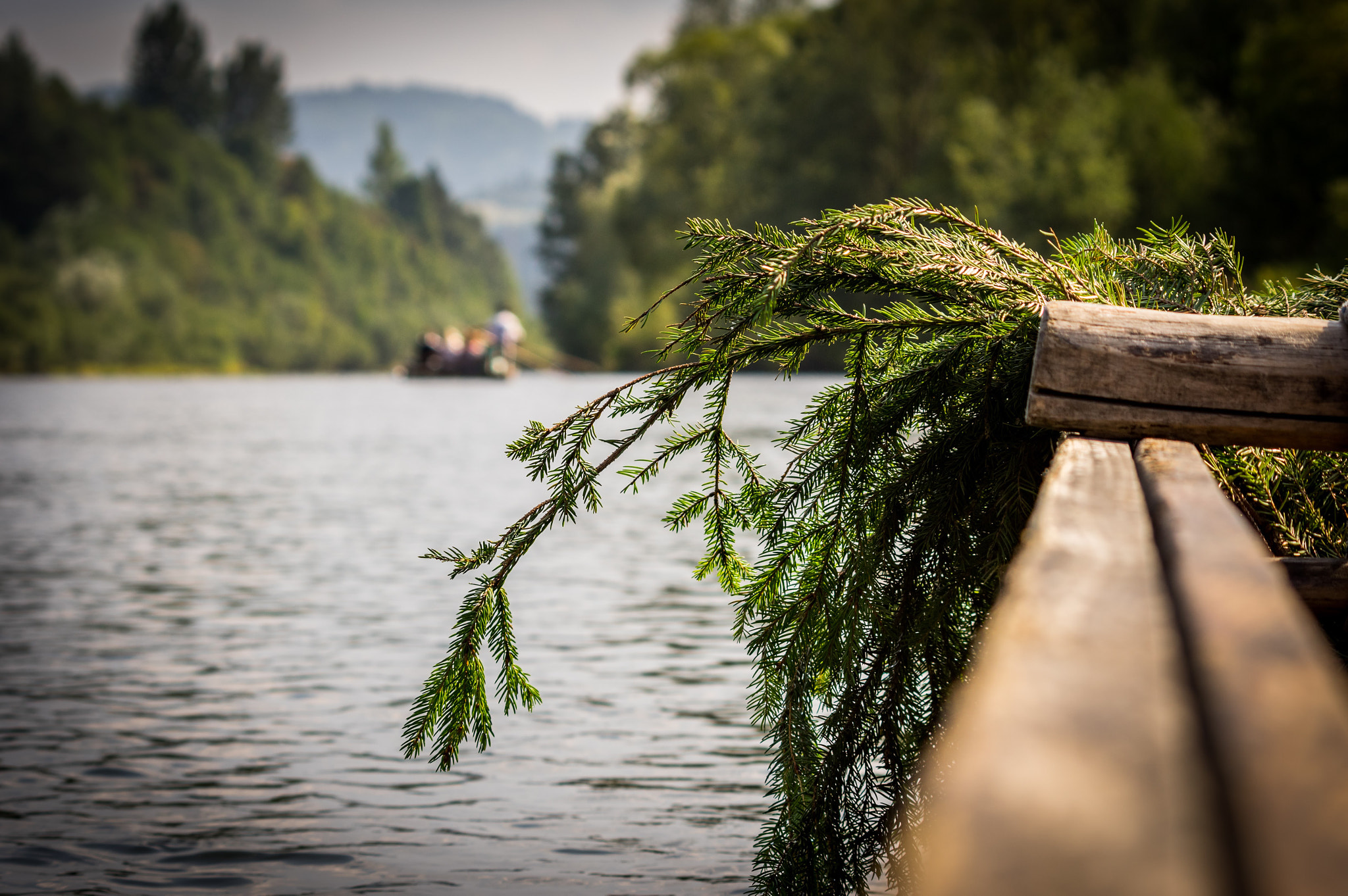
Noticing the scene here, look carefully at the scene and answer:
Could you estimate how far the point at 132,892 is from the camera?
4457mm

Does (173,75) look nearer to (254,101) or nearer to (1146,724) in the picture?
(254,101)

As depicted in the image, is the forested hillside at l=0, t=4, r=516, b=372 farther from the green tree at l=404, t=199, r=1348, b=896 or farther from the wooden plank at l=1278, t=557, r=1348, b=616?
the wooden plank at l=1278, t=557, r=1348, b=616

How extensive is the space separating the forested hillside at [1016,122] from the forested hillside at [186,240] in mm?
62049

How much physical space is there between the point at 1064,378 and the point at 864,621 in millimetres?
967

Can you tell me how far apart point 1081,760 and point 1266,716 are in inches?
7.3

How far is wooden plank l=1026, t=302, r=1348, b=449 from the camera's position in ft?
8.82

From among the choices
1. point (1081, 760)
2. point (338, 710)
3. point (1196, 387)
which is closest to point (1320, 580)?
point (1196, 387)

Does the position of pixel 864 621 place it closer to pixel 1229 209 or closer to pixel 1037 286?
pixel 1037 286

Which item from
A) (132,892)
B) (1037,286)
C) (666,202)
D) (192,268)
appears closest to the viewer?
(1037,286)

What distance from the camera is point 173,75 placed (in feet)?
617

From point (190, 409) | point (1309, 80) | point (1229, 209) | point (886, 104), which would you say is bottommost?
point (190, 409)

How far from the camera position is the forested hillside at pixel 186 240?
112 metres

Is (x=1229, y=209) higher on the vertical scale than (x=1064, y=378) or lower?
higher

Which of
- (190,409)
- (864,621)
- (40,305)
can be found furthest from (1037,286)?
(40,305)
